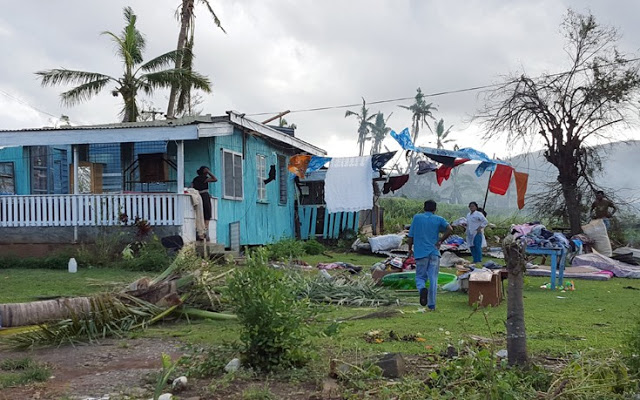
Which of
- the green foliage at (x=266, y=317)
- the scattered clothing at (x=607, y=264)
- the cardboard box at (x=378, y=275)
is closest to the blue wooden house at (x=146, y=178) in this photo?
the cardboard box at (x=378, y=275)

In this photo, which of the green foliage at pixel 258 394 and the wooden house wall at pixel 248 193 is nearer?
the green foliage at pixel 258 394

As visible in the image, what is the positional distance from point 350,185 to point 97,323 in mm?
12194

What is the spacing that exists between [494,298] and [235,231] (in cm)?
950

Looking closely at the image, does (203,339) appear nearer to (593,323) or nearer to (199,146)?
(593,323)

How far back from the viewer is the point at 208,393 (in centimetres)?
470

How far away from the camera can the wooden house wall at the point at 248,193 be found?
1634 cm

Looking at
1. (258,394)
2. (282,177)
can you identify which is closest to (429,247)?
(258,394)

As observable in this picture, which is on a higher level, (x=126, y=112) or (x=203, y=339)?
(x=126, y=112)

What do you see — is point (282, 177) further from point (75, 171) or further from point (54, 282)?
point (54, 282)

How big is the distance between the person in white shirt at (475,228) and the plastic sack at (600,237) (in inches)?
141

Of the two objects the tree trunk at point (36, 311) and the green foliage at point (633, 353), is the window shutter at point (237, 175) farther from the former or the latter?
the green foliage at point (633, 353)

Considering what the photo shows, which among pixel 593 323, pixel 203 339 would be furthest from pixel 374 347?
pixel 593 323

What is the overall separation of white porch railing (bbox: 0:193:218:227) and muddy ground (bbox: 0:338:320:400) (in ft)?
25.0

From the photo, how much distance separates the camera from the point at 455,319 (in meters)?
7.81
